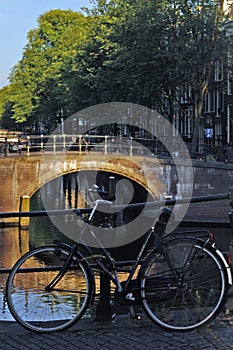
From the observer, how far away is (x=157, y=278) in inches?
181

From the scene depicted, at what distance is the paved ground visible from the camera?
4281 mm

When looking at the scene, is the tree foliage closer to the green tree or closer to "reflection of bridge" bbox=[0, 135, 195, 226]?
"reflection of bridge" bbox=[0, 135, 195, 226]

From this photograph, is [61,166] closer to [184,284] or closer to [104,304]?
[104,304]

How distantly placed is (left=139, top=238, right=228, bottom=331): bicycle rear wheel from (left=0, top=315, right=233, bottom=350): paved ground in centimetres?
11

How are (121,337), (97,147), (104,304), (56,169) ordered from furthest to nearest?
(97,147) < (56,169) < (104,304) < (121,337)

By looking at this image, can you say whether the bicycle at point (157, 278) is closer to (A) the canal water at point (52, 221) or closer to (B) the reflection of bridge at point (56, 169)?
(A) the canal water at point (52, 221)

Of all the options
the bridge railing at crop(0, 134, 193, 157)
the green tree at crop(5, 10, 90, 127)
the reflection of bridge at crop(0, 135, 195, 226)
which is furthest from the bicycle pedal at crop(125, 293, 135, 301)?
the green tree at crop(5, 10, 90, 127)

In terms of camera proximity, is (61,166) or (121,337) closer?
(121,337)

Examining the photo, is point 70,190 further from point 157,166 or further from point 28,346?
point 28,346

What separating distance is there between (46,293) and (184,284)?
101cm

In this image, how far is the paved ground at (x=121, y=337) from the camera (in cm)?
428

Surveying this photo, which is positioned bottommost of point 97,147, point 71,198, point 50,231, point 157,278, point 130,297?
point 50,231

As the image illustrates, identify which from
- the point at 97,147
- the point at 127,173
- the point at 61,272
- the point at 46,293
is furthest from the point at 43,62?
the point at 61,272

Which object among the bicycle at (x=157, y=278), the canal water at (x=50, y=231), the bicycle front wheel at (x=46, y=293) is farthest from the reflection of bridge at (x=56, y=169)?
the bicycle at (x=157, y=278)
